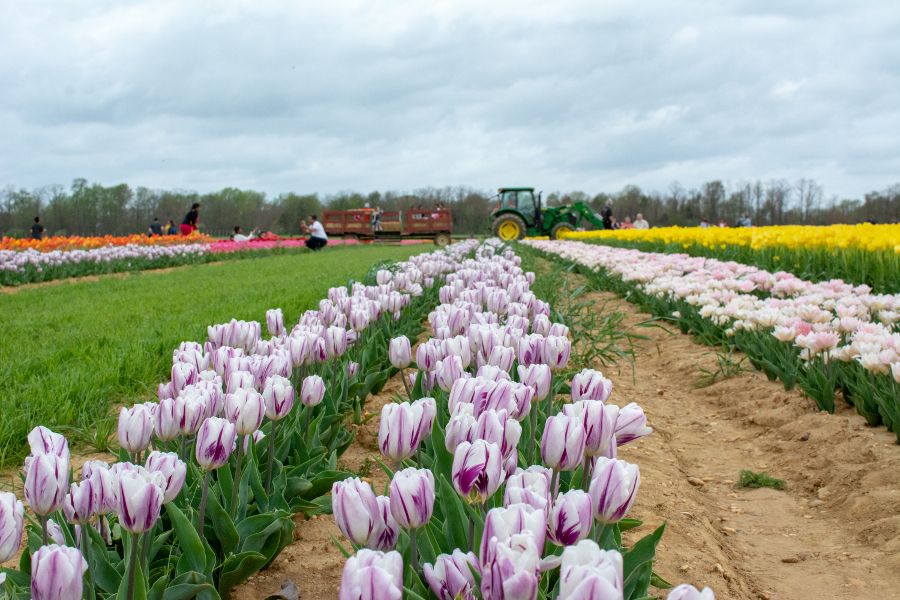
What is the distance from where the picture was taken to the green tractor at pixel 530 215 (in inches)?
1137

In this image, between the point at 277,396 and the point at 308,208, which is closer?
the point at 277,396

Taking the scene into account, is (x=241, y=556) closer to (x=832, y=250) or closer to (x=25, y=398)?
(x=25, y=398)

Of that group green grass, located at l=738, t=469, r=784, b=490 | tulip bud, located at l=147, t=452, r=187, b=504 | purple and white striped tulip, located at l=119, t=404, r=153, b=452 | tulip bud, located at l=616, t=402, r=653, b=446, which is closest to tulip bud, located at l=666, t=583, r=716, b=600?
tulip bud, located at l=616, t=402, r=653, b=446

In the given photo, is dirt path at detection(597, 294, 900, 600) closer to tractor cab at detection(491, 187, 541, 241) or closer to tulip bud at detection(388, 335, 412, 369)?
tulip bud at detection(388, 335, 412, 369)

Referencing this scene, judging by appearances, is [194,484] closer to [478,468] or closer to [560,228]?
[478,468]

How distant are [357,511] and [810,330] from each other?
11.7 ft

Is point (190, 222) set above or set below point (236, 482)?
above

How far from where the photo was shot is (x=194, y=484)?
6.98 ft

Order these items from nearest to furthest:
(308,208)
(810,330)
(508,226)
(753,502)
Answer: (753,502)
(810,330)
(508,226)
(308,208)

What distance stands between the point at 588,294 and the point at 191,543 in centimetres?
890

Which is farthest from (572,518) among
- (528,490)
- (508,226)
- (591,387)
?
(508,226)

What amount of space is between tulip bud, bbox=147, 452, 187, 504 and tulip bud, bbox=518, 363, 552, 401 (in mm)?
959

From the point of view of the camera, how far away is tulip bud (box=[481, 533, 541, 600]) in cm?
98

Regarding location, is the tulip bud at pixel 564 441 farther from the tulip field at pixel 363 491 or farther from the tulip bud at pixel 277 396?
the tulip bud at pixel 277 396
